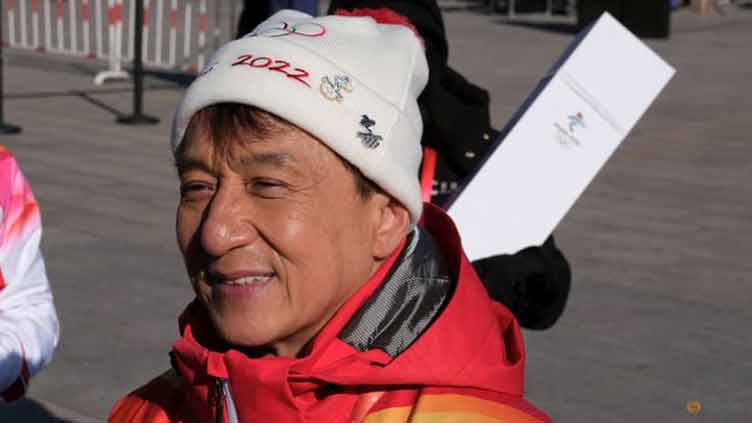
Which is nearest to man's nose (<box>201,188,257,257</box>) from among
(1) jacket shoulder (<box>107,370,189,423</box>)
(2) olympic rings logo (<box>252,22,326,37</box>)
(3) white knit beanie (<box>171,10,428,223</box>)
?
(3) white knit beanie (<box>171,10,428,223</box>)

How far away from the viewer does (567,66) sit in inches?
140

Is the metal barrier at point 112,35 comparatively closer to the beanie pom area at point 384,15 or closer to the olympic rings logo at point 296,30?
the beanie pom area at point 384,15

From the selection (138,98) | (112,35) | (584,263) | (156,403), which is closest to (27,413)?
(584,263)

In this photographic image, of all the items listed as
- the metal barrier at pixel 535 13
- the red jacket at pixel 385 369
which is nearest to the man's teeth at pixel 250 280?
the red jacket at pixel 385 369

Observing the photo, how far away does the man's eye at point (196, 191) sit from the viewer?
6.93 feet

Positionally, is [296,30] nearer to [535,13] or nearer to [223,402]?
[223,402]

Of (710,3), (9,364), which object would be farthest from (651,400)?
(710,3)

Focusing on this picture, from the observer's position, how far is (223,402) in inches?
86.5

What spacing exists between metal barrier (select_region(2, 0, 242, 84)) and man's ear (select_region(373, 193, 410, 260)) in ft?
42.7

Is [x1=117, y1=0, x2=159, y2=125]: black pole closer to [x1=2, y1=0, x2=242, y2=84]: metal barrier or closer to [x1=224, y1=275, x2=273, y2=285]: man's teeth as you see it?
[x1=2, y1=0, x2=242, y2=84]: metal barrier

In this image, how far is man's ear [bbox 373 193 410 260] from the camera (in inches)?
86.8

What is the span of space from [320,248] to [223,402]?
291 mm

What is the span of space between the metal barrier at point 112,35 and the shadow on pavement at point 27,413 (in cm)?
943

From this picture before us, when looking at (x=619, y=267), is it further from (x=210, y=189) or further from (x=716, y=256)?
(x=210, y=189)
